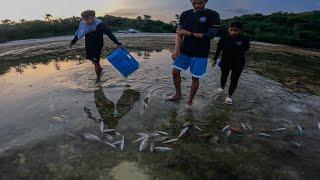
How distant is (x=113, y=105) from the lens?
9.09 m

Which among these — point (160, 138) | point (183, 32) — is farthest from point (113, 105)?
point (183, 32)

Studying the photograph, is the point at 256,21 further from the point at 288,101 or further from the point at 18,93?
the point at 18,93

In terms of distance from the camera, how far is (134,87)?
34.5 feet

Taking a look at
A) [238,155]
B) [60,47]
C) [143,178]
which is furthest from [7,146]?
[60,47]

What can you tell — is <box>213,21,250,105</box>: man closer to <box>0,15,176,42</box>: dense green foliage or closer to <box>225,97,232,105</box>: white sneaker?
<box>225,97,232,105</box>: white sneaker

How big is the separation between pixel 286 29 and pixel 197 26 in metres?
18.4

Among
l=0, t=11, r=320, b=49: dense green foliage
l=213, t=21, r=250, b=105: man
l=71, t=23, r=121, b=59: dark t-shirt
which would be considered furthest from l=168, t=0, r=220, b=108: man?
l=0, t=11, r=320, b=49: dense green foliage

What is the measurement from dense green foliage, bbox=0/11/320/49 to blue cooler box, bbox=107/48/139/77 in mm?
13504

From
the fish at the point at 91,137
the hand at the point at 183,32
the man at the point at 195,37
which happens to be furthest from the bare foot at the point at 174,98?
the fish at the point at 91,137

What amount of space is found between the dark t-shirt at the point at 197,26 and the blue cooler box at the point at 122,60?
2.28 m

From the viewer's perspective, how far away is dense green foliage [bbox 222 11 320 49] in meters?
22.2

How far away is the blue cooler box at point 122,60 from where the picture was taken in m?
10.2

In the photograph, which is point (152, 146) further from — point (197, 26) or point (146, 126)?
point (197, 26)

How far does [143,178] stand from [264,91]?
5.99 metres
